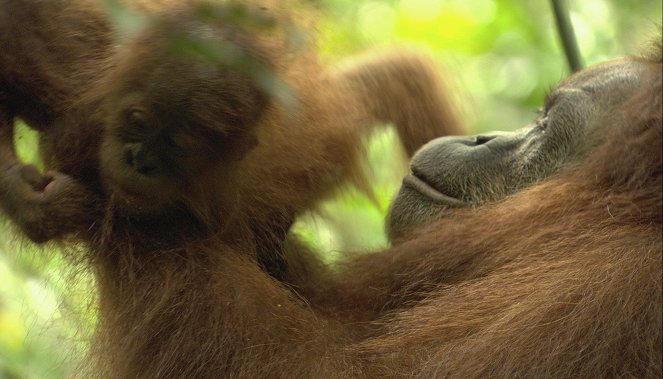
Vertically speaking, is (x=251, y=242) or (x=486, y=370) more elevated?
(x=251, y=242)

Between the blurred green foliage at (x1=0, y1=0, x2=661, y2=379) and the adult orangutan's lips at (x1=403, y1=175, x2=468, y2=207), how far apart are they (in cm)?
34

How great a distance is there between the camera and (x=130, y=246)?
2.20 meters

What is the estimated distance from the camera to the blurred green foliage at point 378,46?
238 centimetres

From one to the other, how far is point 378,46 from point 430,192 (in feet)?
3.53

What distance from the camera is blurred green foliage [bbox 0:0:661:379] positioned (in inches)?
93.7

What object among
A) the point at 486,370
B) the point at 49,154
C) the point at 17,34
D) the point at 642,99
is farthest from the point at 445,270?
the point at 17,34

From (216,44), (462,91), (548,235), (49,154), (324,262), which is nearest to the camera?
(216,44)

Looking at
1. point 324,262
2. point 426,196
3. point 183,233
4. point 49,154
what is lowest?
point 324,262

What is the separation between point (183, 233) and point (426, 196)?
0.68m

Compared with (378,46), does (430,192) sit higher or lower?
lower

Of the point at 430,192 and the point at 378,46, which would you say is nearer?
the point at 430,192

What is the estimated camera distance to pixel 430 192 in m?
2.47

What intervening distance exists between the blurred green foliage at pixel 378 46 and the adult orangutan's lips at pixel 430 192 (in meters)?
0.34

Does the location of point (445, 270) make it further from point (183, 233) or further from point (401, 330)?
point (183, 233)
